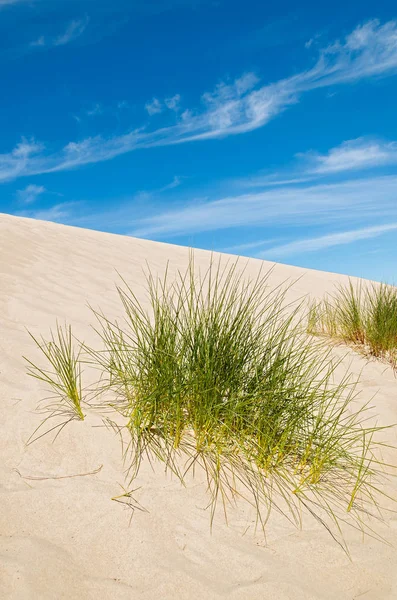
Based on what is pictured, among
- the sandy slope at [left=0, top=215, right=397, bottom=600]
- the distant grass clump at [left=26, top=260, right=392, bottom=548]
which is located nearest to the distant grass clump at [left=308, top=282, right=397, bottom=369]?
the distant grass clump at [left=26, top=260, right=392, bottom=548]

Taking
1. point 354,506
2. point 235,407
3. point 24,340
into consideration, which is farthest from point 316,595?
point 24,340

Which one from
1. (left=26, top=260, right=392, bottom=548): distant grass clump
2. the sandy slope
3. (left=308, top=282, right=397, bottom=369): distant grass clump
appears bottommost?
the sandy slope

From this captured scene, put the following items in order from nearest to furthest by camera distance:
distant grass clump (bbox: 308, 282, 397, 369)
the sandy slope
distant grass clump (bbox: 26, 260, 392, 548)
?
the sandy slope
distant grass clump (bbox: 26, 260, 392, 548)
distant grass clump (bbox: 308, 282, 397, 369)

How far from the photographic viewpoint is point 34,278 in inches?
193

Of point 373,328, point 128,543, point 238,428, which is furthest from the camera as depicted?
point 373,328

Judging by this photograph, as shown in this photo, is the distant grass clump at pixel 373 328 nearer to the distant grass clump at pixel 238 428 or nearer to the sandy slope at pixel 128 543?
the distant grass clump at pixel 238 428

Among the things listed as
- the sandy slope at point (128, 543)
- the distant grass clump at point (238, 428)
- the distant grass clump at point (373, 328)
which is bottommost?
the sandy slope at point (128, 543)

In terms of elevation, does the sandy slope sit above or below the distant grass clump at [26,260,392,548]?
below

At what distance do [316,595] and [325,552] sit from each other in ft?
0.75

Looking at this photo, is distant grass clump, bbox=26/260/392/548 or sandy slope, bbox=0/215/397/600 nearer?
sandy slope, bbox=0/215/397/600

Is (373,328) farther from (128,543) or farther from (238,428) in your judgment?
(128,543)

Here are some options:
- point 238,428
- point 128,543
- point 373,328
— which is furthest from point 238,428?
point 373,328

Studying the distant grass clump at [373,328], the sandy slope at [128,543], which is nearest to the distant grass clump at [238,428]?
the sandy slope at [128,543]

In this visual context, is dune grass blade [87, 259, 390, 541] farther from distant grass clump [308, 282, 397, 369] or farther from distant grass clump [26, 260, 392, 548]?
distant grass clump [308, 282, 397, 369]
